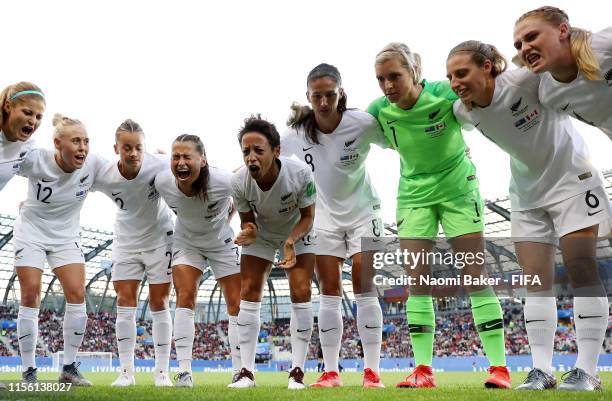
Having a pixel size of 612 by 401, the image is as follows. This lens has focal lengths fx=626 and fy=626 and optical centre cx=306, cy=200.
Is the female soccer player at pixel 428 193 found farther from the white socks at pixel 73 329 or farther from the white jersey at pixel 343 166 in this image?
the white socks at pixel 73 329

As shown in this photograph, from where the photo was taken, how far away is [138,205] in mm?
7926

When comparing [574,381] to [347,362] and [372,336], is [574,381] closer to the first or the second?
[372,336]

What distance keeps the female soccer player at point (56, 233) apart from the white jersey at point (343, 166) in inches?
101

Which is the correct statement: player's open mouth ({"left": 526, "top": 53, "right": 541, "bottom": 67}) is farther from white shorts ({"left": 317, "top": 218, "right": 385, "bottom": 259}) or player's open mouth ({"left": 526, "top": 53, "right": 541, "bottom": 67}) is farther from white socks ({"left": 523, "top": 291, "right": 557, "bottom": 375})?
white shorts ({"left": 317, "top": 218, "right": 385, "bottom": 259})

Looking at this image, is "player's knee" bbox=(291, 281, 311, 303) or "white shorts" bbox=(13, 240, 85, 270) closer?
"player's knee" bbox=(291, 281, 311, 303)

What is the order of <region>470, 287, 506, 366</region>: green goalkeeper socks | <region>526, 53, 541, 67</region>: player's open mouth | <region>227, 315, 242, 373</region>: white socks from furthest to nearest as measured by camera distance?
<region>227, 315, 242, 373</region>: white socks
<region>470, 287, 506, 366</region>: green goalkeeper socks
<region>526, 53, 541, 67</region>: player's open mouth

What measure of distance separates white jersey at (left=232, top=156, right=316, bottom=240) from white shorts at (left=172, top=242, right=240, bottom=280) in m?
1.22

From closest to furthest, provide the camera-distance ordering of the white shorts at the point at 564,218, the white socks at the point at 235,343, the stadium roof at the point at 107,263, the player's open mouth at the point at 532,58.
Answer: the player's open mouth at the point at 532,58 < the white shorts at the point at 564,218 < the white socks at the point at 235,343 < the stadium roof at the point at 107,263

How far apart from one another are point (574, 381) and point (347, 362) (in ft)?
99.1

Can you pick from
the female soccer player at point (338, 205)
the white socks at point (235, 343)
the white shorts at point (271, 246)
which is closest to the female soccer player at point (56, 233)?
the white socks at point (235, 343)

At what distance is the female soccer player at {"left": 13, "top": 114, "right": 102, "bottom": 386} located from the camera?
727 centimetres

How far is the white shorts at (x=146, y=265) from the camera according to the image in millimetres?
7879

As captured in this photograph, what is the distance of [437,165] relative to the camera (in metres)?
6.10

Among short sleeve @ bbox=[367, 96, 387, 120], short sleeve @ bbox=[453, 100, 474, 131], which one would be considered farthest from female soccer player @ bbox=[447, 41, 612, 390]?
short sleeve @ bbox=[367, 96, 387, 120]
